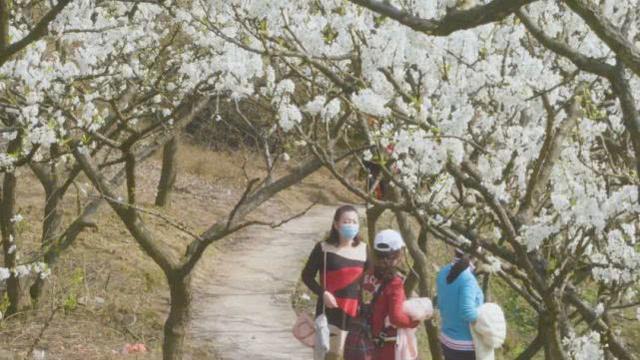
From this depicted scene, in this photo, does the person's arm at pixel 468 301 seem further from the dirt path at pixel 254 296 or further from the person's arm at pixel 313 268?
the dirt path at pixel 254 296

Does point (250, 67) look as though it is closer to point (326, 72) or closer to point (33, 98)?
point (33, 98)

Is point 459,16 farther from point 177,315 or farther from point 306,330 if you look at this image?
point 177,315


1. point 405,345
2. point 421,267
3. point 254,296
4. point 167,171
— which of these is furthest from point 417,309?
point 167,171

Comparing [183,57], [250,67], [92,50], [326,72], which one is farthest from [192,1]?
[326,72]

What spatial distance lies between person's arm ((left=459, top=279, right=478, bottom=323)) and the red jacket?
0.47 metres

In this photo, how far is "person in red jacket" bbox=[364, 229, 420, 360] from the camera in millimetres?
6266

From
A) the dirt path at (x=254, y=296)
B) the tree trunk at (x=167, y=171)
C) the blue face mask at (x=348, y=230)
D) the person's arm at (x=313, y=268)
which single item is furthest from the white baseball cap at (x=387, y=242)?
the tree trunk at (x=167, y=171)

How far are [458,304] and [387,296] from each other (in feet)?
2.18

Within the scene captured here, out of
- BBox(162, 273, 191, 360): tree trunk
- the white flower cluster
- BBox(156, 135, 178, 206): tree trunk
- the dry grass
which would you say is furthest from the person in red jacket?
BBox(156, 135, 178, 206): tree trunk

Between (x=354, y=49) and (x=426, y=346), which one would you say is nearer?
(x=354, y=49)

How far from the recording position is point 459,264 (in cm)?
662

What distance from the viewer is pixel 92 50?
31.8 ft

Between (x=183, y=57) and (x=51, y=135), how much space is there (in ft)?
11.2

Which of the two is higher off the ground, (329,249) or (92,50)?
(92,50)
